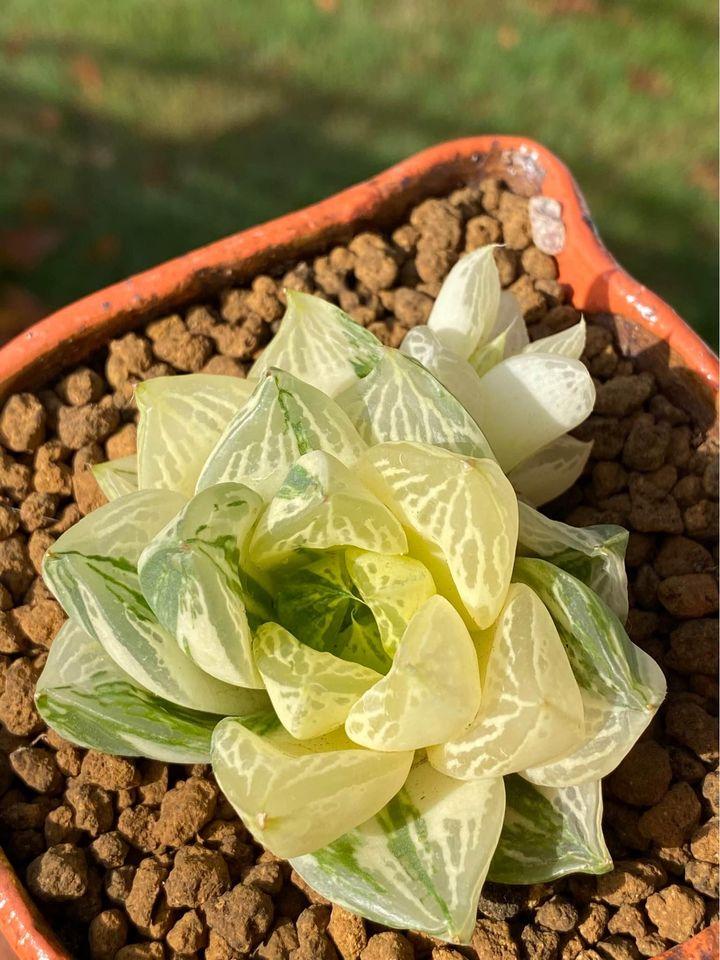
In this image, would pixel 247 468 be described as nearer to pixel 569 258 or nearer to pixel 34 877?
pixel 34 877

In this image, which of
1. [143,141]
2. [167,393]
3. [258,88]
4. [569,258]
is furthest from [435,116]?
[167,393]

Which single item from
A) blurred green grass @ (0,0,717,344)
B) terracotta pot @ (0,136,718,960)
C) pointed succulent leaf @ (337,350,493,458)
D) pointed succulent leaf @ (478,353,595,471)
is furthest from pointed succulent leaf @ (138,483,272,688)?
blurred green grass @ (0,0,717,344)

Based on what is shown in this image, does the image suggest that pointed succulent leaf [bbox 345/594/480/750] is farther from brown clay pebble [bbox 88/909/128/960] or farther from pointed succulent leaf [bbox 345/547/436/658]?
brown clay pebble [bbox 88/909/128/960]

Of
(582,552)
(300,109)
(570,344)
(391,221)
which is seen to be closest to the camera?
(582,552)

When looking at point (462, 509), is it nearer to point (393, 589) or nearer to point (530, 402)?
point (393, 589)

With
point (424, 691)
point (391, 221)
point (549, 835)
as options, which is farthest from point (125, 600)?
point (391, 221)

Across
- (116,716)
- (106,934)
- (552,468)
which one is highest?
(552,468)
